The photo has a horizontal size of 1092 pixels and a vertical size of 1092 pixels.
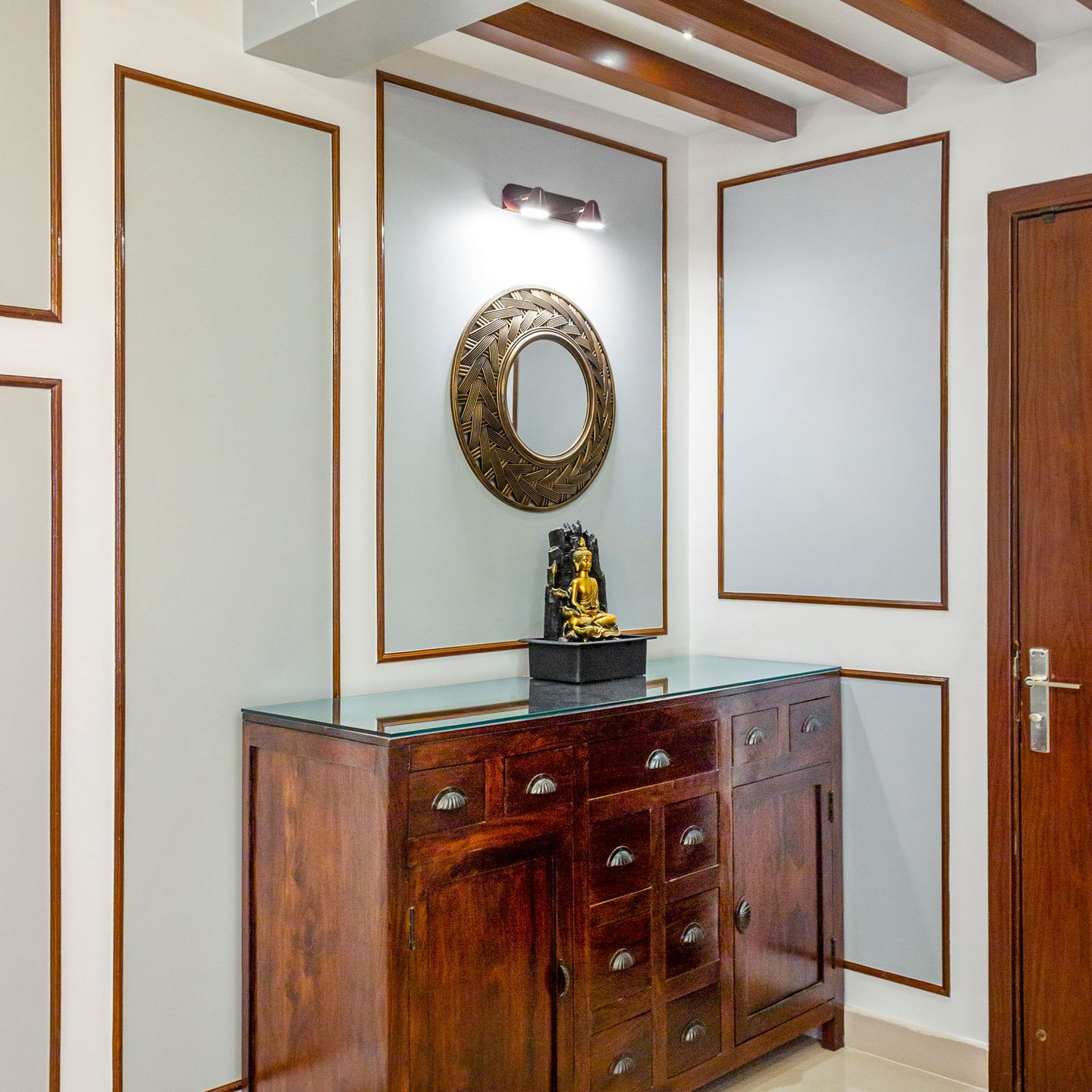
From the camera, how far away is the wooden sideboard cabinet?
2.34 meters

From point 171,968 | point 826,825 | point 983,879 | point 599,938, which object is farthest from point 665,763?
point 171,968

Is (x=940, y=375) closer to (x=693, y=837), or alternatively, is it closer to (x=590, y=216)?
(x=590, y=216)

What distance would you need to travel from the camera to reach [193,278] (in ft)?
8.39

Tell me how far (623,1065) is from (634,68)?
8.28ft

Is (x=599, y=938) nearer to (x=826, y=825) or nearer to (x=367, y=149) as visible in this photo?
(x=826, y=825)

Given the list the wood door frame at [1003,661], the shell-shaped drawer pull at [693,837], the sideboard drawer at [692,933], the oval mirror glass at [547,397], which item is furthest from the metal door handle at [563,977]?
the oval mirror glass at [547,397]

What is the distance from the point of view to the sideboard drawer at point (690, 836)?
2.89 m

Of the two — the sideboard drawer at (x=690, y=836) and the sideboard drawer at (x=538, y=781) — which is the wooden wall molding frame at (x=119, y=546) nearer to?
the sideboard drawer at (x=538, y=781)

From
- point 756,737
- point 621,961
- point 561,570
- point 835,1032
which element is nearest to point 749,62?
point 561,570

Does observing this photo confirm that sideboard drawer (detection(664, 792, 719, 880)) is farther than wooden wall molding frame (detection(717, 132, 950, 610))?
No

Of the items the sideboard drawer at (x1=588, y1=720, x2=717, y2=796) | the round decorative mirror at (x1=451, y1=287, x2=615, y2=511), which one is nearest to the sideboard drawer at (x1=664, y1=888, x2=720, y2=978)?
the sideboard drawer at (x1=588, y1=720, x2=717, y2=796)

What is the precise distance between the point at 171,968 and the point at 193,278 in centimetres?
150

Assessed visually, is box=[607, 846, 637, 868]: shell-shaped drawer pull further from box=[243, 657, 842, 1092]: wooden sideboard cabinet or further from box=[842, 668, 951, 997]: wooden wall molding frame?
box=[842, 668, 951, 997]: wooden wall molding frame

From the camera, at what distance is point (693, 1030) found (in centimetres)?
295
